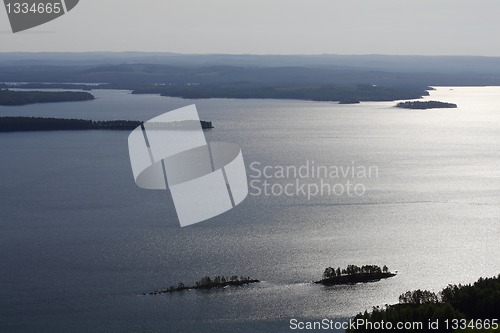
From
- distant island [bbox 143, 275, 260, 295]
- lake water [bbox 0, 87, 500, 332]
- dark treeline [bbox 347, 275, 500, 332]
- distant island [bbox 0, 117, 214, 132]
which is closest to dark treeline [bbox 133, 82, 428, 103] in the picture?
distant island [bbox 0, 117, 214, 132]

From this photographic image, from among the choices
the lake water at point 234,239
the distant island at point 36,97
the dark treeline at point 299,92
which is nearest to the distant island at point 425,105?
the dark treeline at point 299,92

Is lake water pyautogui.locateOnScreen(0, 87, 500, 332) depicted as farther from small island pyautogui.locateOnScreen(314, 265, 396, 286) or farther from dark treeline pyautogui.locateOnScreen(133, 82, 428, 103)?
dark treeline pyautogui.locateOnScreen(133, 82, 428, 103)

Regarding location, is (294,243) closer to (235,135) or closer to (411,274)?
(411,274)

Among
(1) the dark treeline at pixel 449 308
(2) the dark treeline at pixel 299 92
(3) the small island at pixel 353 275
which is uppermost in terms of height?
(2) the dark treeline at pixel 299 92

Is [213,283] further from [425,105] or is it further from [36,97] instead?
[36,97]

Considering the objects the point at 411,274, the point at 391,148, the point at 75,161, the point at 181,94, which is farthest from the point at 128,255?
the point at 181,94

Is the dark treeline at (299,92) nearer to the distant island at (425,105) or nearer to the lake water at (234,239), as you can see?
the distant island at (425,105)
